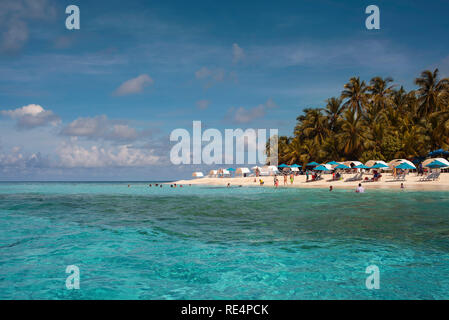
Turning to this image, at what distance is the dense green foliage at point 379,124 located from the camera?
1790 inches

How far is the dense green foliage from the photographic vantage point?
45.5 m

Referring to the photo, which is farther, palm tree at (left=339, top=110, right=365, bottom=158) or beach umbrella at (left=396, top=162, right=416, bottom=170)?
palm tree at (left=339, top=110, right=365, bottom=158)

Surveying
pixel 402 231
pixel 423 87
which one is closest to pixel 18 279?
Answer: pixel 402 231

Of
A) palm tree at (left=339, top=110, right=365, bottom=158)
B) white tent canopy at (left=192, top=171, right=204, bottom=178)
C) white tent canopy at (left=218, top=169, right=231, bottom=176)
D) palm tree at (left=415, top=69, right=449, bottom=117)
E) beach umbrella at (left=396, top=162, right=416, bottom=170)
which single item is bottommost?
white tent canopy at (left=192, top=171, right=204, bottom=178)

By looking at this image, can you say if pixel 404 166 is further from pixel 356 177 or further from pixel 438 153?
pixel 438 153

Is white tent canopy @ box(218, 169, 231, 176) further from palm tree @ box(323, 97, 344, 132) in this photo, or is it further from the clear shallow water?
the clear shallow water

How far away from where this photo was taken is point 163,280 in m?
7.11

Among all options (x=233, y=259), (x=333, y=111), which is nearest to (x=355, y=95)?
(x=333, y=111)

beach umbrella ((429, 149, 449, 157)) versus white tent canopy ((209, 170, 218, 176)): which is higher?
beach umbrella ((429, 149, 449, 157))

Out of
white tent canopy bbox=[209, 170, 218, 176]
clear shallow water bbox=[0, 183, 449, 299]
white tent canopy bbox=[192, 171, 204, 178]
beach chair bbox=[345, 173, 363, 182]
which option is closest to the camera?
clear shallow water bbox=[0, 183, 449, 299]

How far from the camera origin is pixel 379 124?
47.9 meters

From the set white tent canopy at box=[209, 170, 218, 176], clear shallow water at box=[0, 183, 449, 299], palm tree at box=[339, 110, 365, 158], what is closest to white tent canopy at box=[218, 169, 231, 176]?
white tent canopy at box=[209, 170, 218, 176]

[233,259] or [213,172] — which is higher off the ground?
[213,172]
